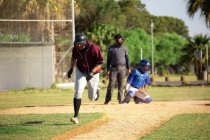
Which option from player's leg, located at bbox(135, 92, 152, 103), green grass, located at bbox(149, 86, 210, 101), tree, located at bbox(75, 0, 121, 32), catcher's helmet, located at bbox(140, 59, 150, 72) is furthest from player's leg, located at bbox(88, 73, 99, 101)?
tree, located at bbox(75, 0, 121, 32)

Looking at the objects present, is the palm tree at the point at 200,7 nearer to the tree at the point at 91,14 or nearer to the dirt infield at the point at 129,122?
the dirt infield at the point at 129,122

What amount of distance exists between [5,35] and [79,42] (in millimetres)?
20068

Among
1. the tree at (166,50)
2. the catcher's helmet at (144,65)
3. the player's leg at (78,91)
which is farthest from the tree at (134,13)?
the player's leg at (78,91)

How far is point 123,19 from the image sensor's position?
88688 mm

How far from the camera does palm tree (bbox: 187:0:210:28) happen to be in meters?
37.5

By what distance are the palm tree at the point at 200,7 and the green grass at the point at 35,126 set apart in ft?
81.8

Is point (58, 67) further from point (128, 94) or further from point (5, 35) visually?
point (128, 94)

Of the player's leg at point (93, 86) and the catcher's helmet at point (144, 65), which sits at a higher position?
the catcher's helmet at point (144, 65)

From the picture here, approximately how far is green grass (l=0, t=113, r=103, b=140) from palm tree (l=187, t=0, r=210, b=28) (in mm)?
24937

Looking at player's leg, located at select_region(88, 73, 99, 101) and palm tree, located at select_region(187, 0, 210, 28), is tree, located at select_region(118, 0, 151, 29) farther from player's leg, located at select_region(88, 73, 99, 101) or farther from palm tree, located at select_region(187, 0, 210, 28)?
player's leg, located at select_region(88, 73, 99, 101)


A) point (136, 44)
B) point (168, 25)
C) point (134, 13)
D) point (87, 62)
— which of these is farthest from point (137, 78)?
point (168, 25)

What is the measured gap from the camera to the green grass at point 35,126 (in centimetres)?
1028

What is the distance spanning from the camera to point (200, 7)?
38.2 metres

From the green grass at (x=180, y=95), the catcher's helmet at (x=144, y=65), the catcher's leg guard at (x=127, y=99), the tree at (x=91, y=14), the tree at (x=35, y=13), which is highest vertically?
the tree at (x=91, y=14)
